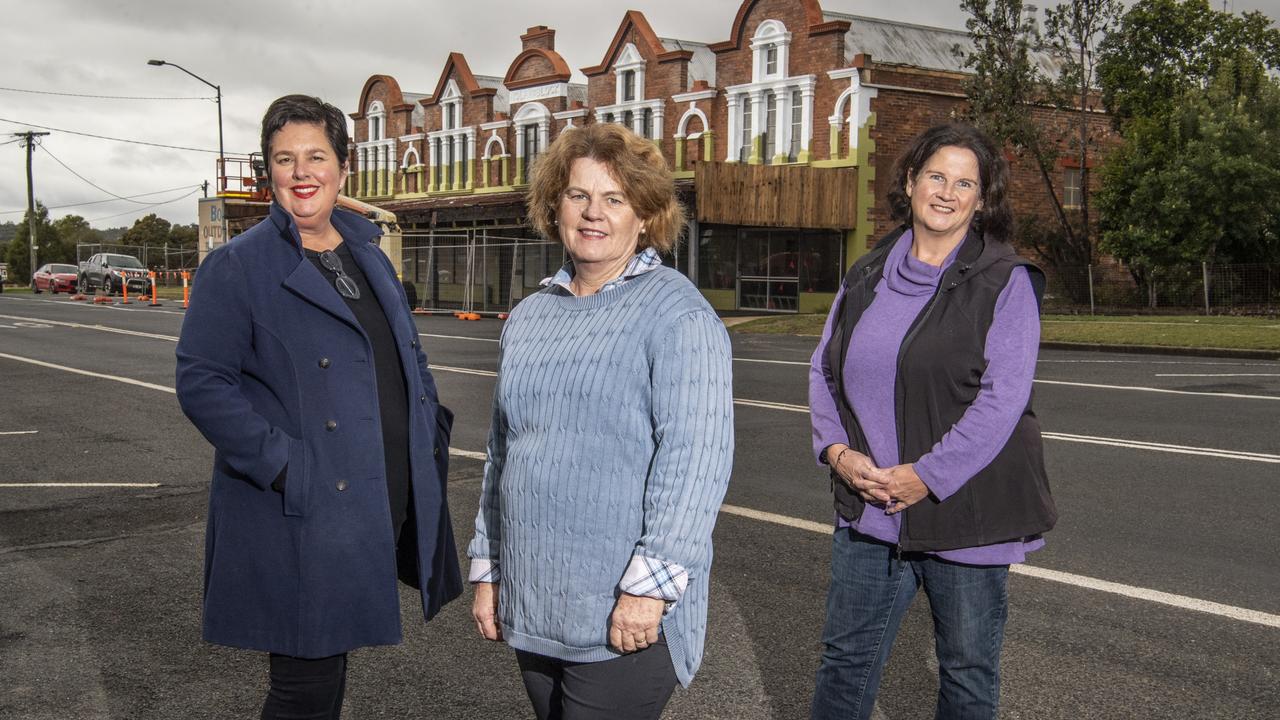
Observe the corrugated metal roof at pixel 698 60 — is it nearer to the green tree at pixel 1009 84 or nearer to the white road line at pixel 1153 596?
the green tree at pixel 1009 84

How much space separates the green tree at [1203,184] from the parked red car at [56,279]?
44.8m

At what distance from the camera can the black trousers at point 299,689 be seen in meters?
2.95

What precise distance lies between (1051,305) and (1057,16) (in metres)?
7.76

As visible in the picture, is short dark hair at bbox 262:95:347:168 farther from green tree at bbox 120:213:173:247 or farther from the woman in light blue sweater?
green tree at bbox 120:213:173:247

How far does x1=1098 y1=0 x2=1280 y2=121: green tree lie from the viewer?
3697cm

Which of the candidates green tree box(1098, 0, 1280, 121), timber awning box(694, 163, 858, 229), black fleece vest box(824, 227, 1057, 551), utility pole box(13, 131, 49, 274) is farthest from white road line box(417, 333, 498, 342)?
utility pole box(13, 131, 49, 274)

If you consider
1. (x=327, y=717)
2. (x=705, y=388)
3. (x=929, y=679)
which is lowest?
(x=929, y=679)

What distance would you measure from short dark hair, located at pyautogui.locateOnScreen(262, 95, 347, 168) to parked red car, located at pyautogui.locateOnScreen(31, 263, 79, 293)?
56.8 meters

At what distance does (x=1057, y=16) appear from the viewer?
103ft

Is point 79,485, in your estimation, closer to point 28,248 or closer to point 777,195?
point 777,195

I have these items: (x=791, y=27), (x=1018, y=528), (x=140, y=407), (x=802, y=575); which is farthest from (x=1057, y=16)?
(x=1018, y=528)

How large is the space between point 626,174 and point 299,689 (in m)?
1.53

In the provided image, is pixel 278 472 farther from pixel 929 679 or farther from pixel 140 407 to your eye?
pixel 140 407

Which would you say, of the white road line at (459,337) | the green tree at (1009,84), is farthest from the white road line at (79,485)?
the green tree at (1009,84)
